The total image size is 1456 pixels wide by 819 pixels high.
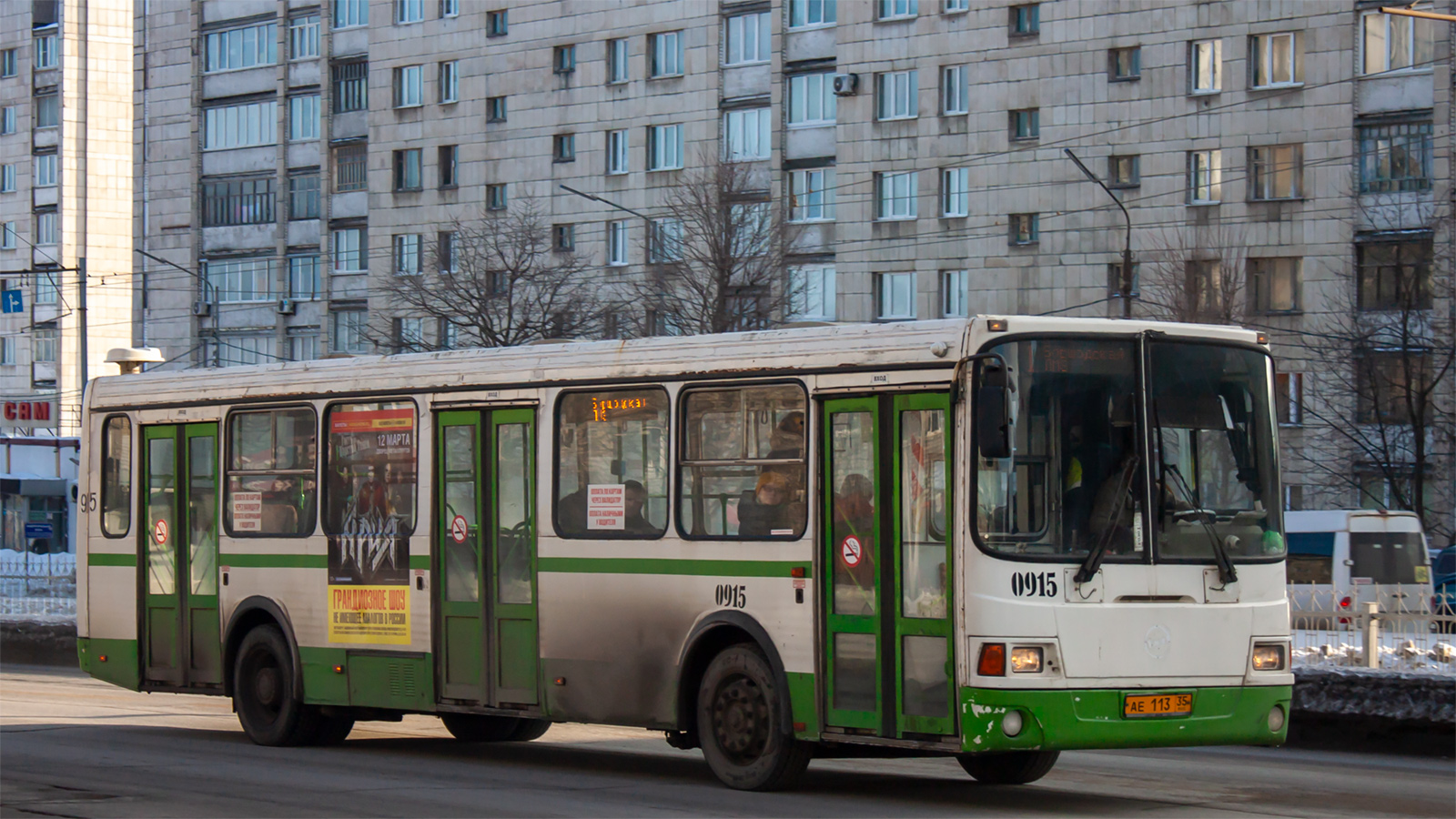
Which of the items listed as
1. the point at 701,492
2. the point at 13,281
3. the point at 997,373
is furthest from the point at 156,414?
the point at 13,281

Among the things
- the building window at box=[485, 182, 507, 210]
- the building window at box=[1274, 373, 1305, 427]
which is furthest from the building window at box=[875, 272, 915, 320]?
the building window at box=[485, 182, 507, 210]

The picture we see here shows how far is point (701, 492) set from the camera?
12.2 m

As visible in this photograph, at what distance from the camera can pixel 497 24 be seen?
62.6 m

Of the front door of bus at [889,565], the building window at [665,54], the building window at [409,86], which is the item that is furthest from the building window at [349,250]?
the front door of bus at [889,565]

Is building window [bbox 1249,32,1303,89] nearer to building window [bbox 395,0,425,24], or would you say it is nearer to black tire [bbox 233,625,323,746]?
building window [bbox 395,0,425,24]

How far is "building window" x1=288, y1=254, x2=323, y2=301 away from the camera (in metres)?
68.3

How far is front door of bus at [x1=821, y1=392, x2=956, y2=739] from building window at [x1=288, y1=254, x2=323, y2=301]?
5852 cm

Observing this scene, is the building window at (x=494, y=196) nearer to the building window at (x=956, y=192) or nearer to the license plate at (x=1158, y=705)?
the building window at (x=956, y=192)

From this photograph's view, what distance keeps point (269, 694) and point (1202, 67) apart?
131 ft

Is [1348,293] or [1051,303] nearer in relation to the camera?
[1348,293]

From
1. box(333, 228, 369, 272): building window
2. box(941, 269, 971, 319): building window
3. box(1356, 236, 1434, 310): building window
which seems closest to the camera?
box(1356, 236, 1434, 310): building window

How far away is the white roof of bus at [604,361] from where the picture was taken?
11086 mm

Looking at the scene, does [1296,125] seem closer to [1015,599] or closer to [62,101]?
[1015,599]

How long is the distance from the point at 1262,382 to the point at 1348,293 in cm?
3894
